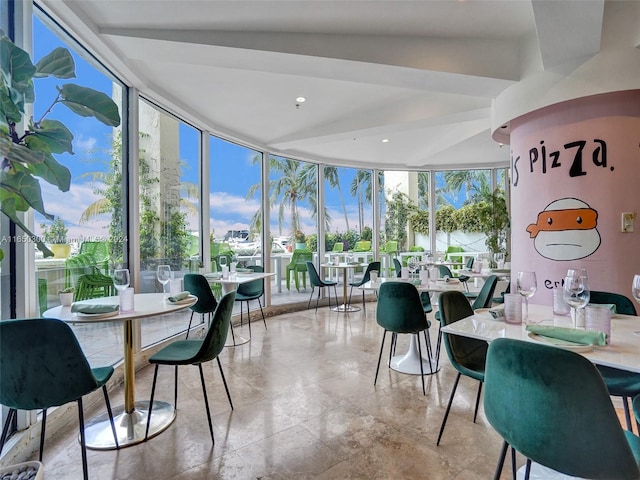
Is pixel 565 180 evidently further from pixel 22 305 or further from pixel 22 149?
pixel 22 305

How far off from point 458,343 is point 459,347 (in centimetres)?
3

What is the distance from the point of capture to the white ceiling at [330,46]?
2.54m

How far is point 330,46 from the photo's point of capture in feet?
9.64

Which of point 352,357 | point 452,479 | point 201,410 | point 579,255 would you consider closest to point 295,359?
point 352,357

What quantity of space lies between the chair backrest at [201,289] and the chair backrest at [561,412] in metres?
3.32

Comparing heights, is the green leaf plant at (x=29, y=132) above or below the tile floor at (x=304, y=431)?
above

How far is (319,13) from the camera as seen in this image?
2.66 metres

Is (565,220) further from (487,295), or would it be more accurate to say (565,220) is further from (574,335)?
(574,335)

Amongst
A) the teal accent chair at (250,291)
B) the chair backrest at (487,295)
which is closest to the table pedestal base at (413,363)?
the chair backrest at (487,295)

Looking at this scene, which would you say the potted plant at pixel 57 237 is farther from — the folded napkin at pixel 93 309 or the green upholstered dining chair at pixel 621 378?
the green upholstered dining chair at pixel 621 378

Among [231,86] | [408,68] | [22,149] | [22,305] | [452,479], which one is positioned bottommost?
[452,479]

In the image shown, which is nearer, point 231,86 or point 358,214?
point 231,86

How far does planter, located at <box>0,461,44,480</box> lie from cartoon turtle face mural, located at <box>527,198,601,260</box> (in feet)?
12.5

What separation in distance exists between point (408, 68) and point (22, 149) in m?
2.86
